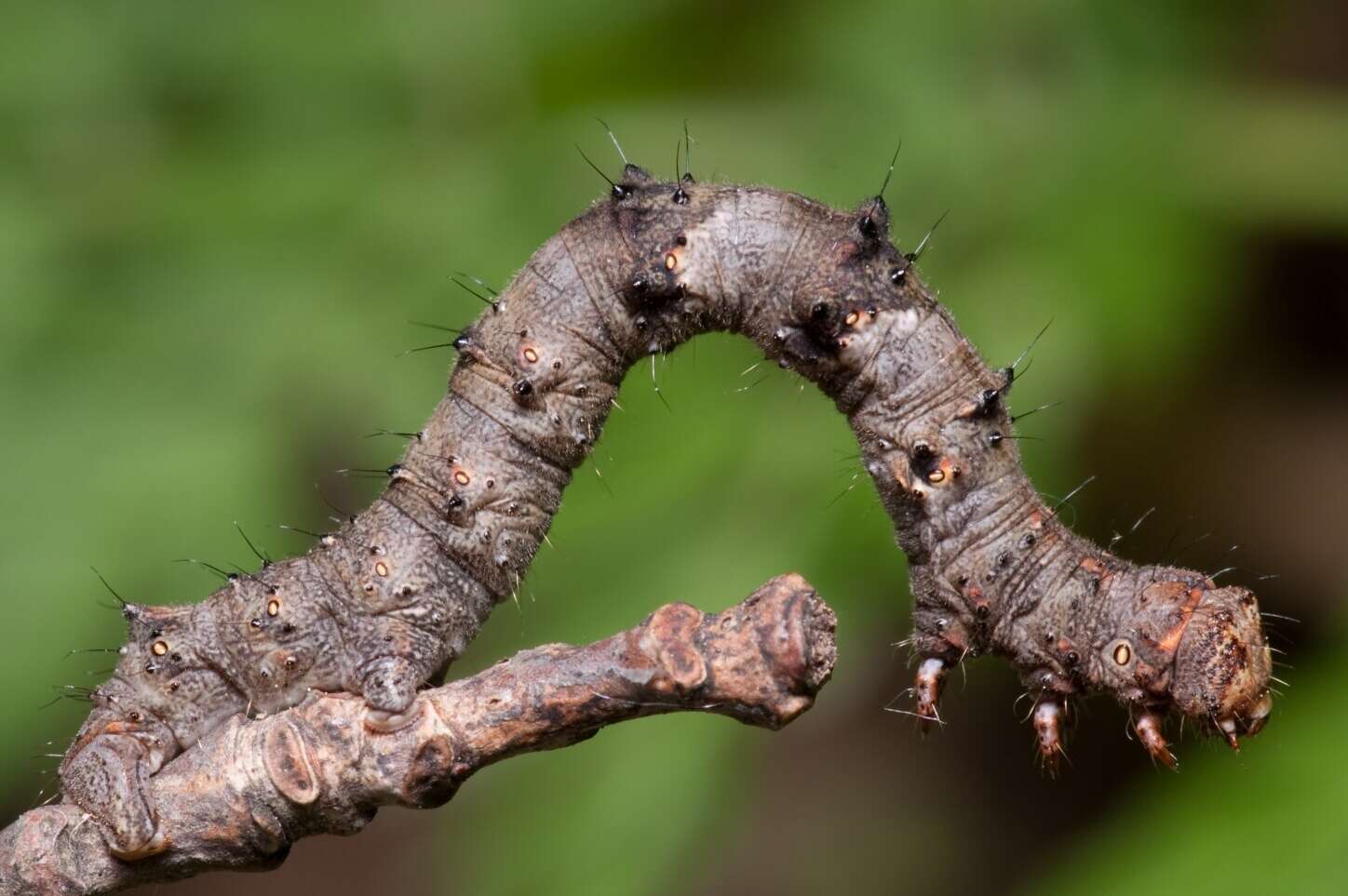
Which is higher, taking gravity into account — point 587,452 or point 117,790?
point 587,452

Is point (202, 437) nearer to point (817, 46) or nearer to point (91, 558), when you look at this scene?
point (91, 558)

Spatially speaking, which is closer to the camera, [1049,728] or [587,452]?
[1049,728]

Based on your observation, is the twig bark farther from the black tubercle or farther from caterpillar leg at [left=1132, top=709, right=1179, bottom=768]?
the black tubercle

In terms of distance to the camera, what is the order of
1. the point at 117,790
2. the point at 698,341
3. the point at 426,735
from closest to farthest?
the point at 426,735 < the point at 117,790 < the point at 698,341

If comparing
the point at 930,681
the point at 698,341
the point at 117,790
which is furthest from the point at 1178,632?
the point at 117,790

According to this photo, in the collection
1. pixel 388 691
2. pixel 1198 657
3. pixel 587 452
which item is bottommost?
pixel 1198 657

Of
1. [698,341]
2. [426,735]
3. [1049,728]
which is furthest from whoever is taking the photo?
[698,341]

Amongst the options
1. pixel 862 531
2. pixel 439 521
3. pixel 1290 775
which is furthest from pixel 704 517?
pixel 1290 775

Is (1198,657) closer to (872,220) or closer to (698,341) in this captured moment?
(872,220)
